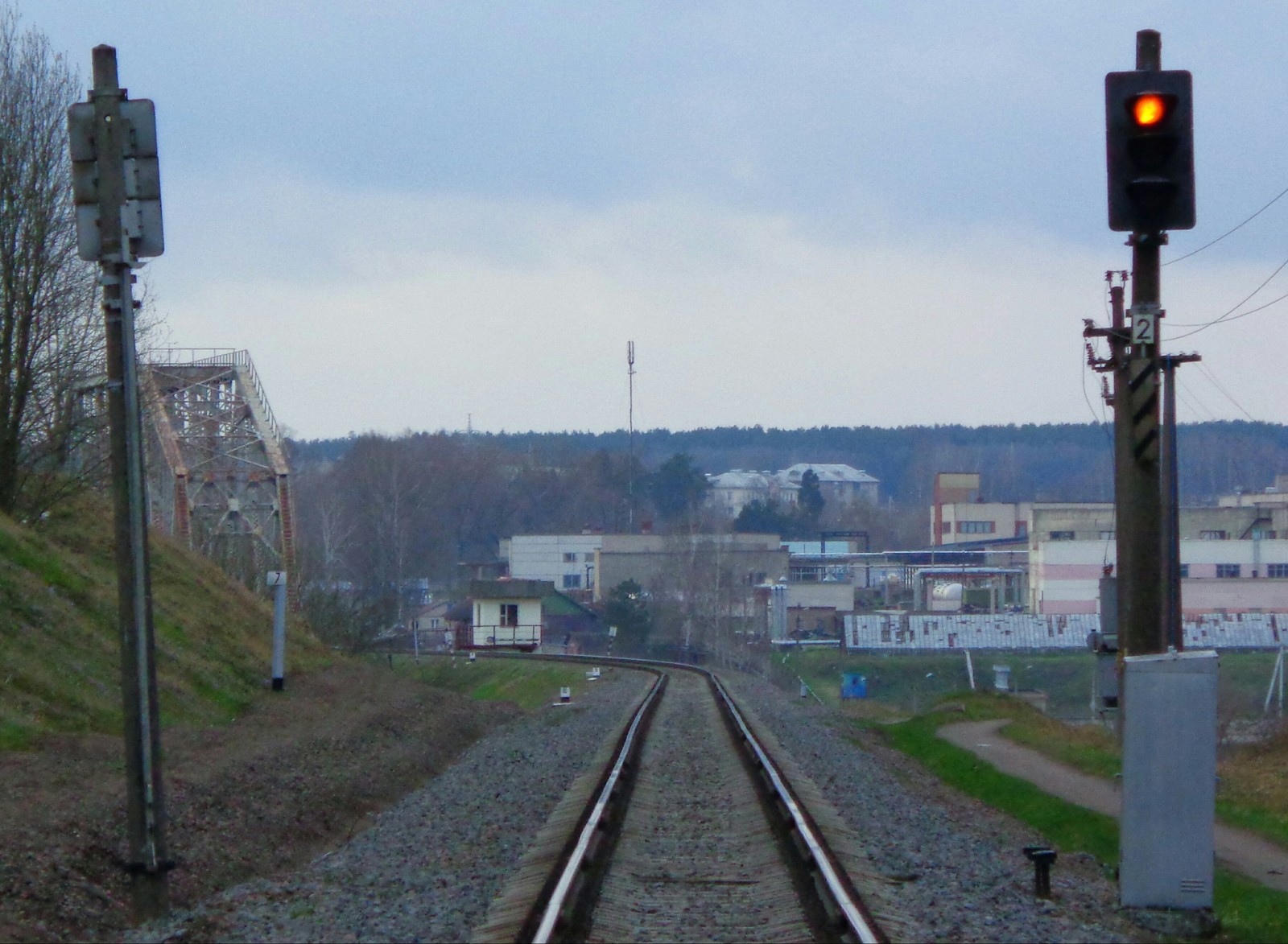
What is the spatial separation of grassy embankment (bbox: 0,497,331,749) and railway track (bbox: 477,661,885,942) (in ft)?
21.7

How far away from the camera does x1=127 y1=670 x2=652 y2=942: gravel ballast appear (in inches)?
331

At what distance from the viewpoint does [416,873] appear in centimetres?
1070

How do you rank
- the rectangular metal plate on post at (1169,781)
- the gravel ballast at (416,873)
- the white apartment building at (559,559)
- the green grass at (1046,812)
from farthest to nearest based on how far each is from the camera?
the white apartment building at (559,559)
the green grass at (1046,812)
the rectangular metal plate on post at (1169,781)
the gravel ballast at (416,873)

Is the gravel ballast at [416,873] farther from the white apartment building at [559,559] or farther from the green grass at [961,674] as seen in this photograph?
the white apartment building at [559,559]

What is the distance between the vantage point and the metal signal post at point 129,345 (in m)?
9.60

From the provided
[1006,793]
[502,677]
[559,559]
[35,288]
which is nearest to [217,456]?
[502,677]

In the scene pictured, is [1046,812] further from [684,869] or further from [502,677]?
[502,677]

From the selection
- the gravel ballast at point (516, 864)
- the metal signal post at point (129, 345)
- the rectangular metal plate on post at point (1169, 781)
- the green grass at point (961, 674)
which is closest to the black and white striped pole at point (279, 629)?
the gravel ballast at point (516, 864)

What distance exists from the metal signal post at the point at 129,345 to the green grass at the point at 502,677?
101ft

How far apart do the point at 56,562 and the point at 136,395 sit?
45.9ft

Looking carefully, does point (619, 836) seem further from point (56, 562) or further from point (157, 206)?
point (56, 562)

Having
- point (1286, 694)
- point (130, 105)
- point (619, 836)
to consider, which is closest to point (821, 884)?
point (619, 836)

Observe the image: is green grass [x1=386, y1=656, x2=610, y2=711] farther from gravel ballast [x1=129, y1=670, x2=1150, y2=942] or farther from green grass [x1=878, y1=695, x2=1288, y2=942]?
gravel ballast [x1=129, y1=670, x2=1150, y2=942]

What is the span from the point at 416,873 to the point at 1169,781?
5.56 metres
